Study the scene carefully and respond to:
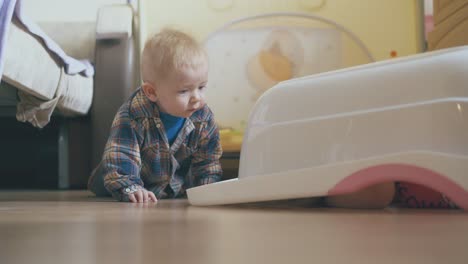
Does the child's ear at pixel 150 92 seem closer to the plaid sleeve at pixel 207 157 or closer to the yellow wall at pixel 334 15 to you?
the plaid sleeve at pixel 207 157

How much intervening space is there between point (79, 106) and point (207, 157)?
1.80 ft

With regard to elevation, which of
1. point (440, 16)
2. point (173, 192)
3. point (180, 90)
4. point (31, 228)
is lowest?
point (173, 192)

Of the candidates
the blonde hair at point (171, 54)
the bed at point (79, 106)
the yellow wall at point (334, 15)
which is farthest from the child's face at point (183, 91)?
the yellow wall at point (334, 15)

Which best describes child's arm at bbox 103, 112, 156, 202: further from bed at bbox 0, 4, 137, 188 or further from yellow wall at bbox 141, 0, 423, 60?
yellow wall at bbox 141, 0, 423, 60

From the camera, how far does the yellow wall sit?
7.56 feet

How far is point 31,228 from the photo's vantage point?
2.22 feet

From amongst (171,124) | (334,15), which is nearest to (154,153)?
(171,124)

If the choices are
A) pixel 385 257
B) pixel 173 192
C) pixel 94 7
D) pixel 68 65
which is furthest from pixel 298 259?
pixel 94 7

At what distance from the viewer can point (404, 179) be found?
2.73 feet

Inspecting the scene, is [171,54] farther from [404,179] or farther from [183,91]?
[404,179]

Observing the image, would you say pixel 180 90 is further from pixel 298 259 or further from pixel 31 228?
pixel 298 259

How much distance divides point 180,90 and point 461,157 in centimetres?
67

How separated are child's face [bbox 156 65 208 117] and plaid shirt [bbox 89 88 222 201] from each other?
0.16ft

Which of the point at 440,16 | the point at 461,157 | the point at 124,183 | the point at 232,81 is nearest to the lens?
the point at 461,157
